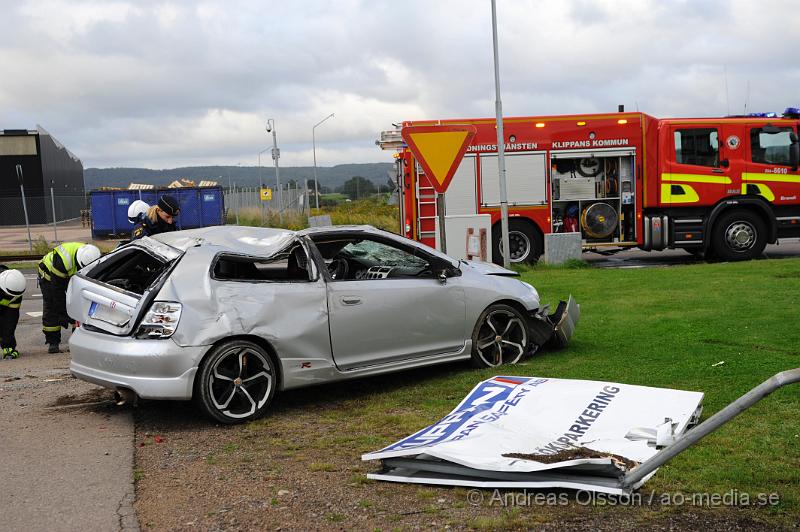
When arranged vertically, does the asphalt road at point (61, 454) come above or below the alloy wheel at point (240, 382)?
below

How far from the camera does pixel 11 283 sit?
32.9 ft

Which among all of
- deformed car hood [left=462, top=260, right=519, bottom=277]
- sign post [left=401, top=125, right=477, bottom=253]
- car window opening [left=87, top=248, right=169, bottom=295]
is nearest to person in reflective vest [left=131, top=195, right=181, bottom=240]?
car window opening [left=87, top=248, right=169, bottom=295]

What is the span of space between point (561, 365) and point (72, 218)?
56401 millimetres

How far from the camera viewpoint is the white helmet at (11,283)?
32.8 ft

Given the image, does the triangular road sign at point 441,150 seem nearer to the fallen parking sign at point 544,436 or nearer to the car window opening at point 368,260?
the car window opening at point 368,260

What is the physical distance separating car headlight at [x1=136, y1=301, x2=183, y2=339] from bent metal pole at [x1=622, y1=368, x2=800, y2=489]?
11.3 feet

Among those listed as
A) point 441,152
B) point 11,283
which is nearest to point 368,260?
point 441,152

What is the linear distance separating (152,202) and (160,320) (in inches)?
1407

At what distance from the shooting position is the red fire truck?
706 inches

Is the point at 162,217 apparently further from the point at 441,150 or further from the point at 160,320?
the point at 160,320

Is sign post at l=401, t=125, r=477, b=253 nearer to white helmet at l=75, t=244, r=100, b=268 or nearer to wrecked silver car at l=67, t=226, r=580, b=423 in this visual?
wrecked silver car at l=67, t=226, r=580, b=423

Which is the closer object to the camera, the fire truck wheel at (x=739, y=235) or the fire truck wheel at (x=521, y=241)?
the fire truck wheel at (x=739, y=235)

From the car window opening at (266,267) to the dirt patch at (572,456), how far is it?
9.43 feet

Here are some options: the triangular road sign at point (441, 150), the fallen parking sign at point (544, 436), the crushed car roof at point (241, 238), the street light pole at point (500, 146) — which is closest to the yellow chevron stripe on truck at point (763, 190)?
the street light pole at point (500, 146)
